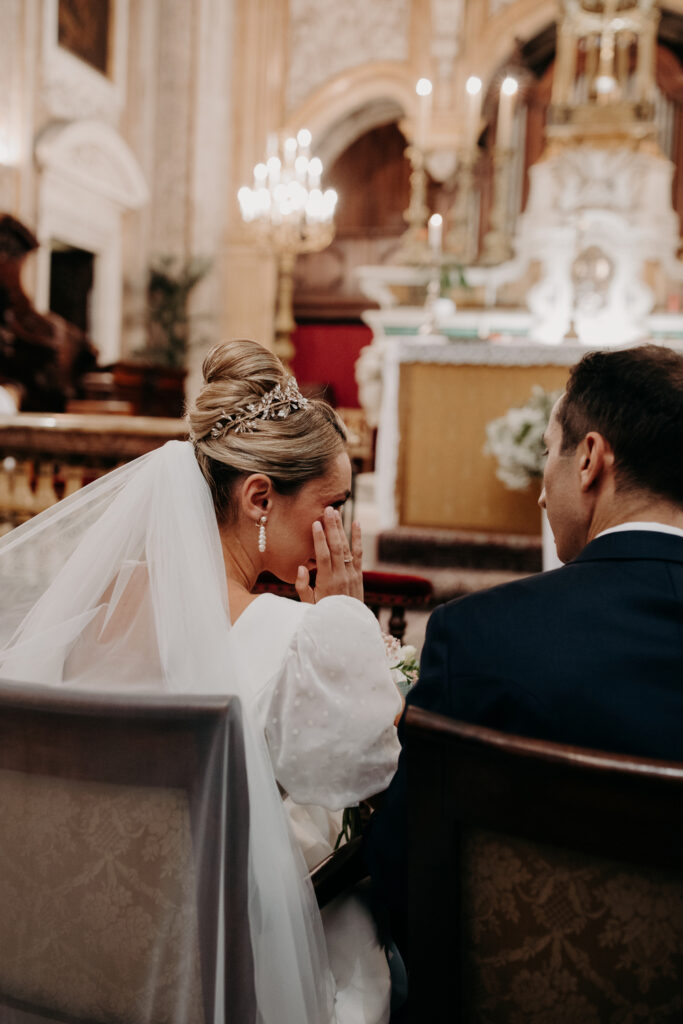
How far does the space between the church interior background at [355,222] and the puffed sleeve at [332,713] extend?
312 cm

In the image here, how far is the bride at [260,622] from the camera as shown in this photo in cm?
124

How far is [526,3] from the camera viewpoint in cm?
1084

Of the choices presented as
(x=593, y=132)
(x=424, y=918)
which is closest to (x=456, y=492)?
(x=424, y=918)

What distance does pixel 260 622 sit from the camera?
1.35m

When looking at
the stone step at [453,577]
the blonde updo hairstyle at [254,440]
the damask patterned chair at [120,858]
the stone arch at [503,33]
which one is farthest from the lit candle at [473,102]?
the damask patterned chair at [120,858]

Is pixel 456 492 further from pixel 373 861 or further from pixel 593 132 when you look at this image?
pixel 593 132

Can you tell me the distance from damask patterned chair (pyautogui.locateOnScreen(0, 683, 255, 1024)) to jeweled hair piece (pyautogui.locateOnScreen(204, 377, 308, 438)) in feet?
2.46

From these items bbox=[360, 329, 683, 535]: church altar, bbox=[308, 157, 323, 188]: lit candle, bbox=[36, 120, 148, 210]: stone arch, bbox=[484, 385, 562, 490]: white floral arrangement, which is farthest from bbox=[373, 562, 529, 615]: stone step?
bbox=[36, 120, 148, 210]: stone arch

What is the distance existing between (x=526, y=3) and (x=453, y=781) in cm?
1207

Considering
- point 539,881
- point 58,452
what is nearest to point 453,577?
point 58,452

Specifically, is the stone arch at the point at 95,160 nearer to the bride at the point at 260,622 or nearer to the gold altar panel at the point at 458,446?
the gold altar panel at the point at 458,446

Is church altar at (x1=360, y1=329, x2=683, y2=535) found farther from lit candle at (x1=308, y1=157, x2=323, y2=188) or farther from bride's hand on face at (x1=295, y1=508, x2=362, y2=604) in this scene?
lit candle at (x1=308, y1=157, x2=323, y2=188)

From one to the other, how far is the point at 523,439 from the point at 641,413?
3115 mm

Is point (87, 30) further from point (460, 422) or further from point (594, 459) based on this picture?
point (594, 459)
